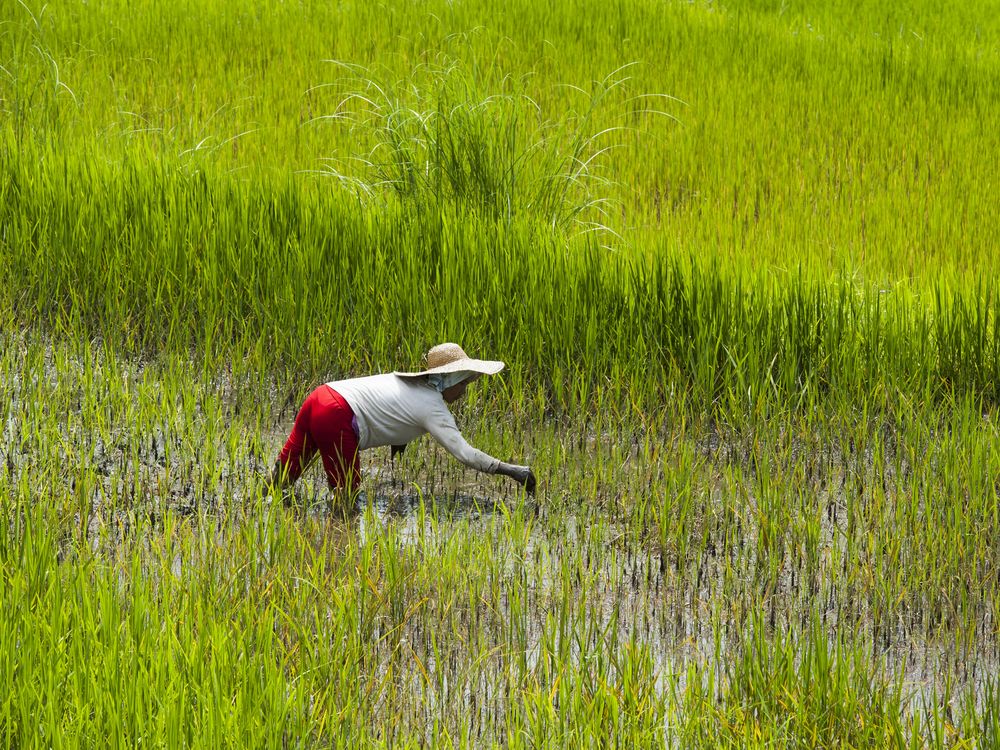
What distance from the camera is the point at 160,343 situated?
420 centimetres

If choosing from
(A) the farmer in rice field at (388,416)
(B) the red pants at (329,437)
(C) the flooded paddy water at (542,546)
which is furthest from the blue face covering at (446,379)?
(C) the flooded paddy water at (542,546)

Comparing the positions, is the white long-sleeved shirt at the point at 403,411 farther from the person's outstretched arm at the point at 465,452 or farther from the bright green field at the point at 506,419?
the bright green field at the point at 506,419

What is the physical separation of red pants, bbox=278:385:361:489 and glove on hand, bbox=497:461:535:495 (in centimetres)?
39

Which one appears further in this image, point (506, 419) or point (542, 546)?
point (506, 419)

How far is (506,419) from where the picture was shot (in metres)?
3.79

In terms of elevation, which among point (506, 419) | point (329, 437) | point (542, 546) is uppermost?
point (329, 437)

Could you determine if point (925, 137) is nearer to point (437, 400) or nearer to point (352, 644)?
point (437, 400)

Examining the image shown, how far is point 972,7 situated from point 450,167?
6.66 m

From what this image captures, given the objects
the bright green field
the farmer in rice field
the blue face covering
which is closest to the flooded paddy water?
the bright green field

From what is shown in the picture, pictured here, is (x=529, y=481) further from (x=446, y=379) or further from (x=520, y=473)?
(x=446, y=379)

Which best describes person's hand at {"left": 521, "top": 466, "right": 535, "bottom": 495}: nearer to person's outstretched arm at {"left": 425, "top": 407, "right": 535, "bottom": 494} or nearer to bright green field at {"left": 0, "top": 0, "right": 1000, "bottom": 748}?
person's outstretched arm at {"left": 425, "top": 407, "right": 535, "bottom": 494}

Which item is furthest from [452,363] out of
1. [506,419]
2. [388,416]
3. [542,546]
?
[506,419]

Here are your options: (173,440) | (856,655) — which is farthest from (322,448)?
(856,655)

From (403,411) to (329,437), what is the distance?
0.21 meters
